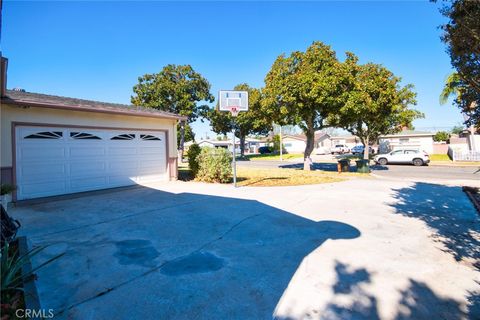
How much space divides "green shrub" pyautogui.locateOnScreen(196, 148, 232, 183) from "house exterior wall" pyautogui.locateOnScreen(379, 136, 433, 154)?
3129cm

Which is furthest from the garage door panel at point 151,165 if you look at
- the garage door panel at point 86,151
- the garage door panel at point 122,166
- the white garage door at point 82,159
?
the garage door panel at point 86,151

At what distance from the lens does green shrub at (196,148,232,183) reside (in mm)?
11758

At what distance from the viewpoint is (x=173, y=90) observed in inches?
1158

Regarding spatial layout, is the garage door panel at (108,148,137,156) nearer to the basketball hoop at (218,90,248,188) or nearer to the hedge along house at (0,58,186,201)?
the hedge along house at (0,58,186,201)

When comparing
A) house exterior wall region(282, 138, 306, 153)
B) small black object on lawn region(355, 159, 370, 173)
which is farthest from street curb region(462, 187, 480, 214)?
house exterior wall region(282, 138, 306, 153)

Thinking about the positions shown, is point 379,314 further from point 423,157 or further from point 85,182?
point 423,157

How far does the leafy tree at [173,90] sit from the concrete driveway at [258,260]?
23481 millimetres

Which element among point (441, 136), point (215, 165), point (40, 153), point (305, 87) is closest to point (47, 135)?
point (40, 153)

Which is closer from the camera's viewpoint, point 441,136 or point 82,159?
point 82,159

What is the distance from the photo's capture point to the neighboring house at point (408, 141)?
1409 inches

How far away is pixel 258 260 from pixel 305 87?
40.3 ft

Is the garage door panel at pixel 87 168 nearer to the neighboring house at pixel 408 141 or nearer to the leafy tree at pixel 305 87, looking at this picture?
the leafy tree at pixel 305 87

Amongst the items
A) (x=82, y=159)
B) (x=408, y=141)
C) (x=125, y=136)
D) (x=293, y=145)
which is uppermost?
(x=293, y=145)

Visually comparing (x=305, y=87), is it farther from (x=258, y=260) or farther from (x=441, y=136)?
(x=441, y=136)
